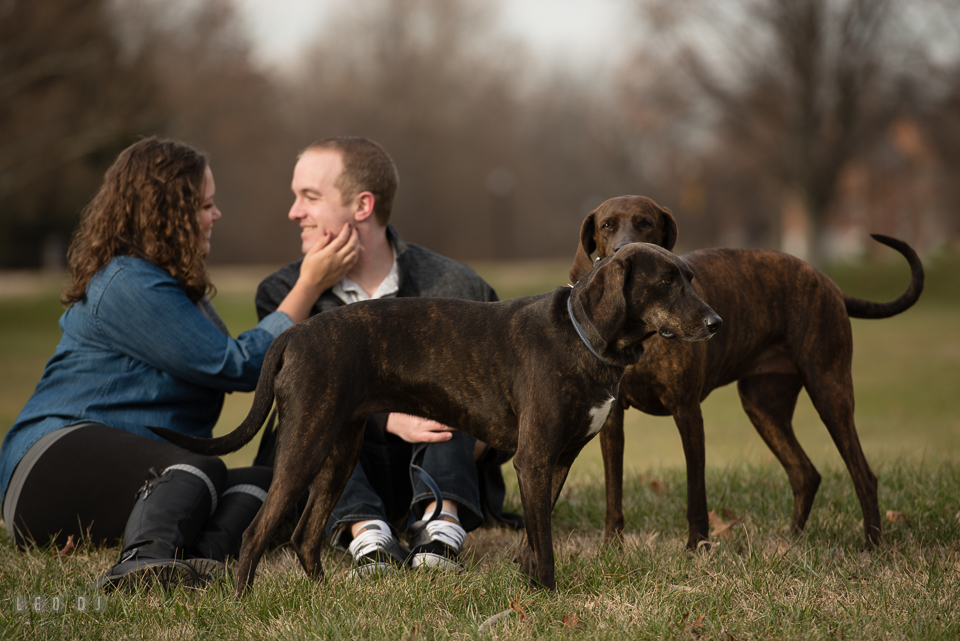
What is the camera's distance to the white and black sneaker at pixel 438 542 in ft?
11.5

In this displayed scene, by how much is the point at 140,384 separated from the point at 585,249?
2.17 m

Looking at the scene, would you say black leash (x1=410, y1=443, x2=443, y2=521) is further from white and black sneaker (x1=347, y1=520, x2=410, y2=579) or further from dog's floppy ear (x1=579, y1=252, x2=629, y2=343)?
dog's floppy ear (x1=579, y1=252, x2=629, y2=343)

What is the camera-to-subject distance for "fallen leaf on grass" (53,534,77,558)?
3.71 meters

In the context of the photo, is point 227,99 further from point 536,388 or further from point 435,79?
point 536,388

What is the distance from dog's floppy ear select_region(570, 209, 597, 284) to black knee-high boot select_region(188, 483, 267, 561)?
1.84 m

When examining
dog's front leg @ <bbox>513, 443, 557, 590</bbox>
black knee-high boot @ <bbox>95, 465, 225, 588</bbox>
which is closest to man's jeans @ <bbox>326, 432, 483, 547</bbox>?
black knee-high boot @ <bbox>95, 465, 225, 588</bbox>

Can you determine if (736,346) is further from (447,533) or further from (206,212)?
(206,212)

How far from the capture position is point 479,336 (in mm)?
3088

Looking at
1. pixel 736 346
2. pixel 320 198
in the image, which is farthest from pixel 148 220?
pixel 736 346

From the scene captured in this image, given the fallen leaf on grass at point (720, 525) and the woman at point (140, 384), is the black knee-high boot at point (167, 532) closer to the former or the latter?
the woman at point (140, 384)

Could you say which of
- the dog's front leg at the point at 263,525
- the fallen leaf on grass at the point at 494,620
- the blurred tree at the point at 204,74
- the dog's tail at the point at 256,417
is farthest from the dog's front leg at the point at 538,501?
the blurred tree at the point at 204,74

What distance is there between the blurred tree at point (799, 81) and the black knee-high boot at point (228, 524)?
24217 mm

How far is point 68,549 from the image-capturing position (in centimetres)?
375

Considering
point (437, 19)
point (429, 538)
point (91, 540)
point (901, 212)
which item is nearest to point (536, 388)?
point (429, 538)
